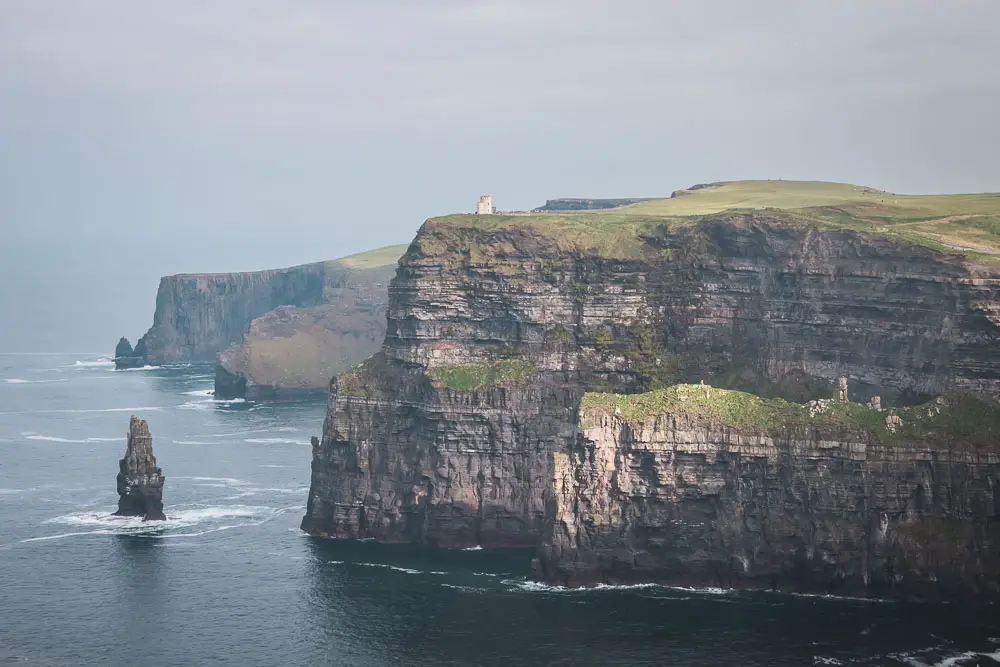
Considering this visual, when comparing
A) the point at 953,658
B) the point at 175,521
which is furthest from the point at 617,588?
the point at 175,521

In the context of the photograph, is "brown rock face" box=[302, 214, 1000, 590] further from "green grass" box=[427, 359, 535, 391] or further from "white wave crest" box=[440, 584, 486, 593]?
"white wave crest" box=[440, 584, 486, 593]

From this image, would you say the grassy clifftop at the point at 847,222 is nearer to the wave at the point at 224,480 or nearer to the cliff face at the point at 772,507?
the cliff face at the point at 772,507

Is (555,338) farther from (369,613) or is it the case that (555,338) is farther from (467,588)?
(369,613)

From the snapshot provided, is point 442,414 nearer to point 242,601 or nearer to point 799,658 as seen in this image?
point 242,601

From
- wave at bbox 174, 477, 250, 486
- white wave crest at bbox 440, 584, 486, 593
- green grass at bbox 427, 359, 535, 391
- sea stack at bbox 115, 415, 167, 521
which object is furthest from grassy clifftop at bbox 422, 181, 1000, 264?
wave at bbox 174, 477, 250, 486

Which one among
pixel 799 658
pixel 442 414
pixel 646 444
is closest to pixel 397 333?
pixel 442 414

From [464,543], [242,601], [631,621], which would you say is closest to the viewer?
[631,621]
